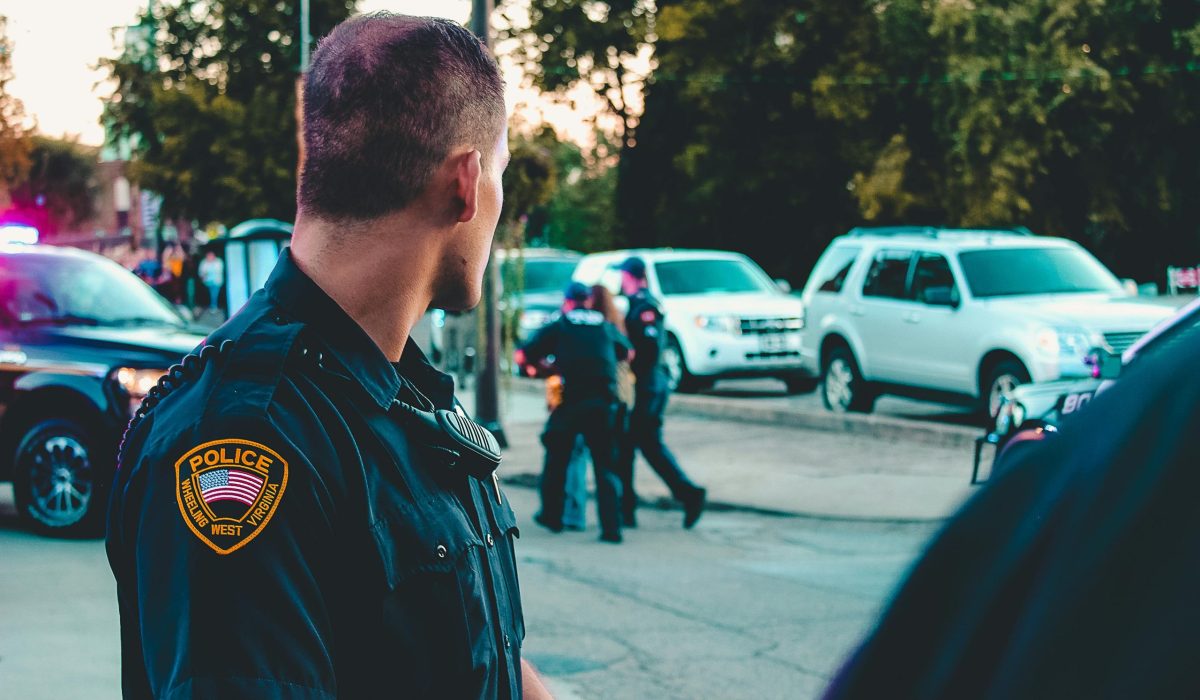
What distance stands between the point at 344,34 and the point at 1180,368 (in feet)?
4.40

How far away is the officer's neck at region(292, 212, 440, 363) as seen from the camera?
185 centimetres

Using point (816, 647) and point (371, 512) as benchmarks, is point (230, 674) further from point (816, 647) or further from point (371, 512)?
point (816, 647)

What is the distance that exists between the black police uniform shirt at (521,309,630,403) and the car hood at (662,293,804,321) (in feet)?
30.4

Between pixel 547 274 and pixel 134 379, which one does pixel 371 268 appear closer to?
pixel 134 379

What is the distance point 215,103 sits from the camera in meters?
41.7

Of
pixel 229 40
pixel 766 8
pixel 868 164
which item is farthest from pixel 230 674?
pixel 229 40

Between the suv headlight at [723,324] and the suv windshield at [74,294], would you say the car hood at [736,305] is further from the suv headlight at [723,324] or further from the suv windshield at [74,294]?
the suv windshield at [74,294]

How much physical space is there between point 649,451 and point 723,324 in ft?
28.0

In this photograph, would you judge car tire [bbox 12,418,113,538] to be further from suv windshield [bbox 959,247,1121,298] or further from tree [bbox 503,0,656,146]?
tree [bbox 503,0,656,146]

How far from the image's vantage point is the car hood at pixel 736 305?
61.6 ft

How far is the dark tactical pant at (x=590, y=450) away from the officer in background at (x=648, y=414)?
1.67 ft

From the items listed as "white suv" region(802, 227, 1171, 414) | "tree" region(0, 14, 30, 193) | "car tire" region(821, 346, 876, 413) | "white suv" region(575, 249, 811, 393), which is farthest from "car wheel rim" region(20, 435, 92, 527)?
"tree" region(0, 14, 30, 193)

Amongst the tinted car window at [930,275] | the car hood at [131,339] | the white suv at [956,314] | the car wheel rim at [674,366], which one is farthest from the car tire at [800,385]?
the car hood at [131,339]

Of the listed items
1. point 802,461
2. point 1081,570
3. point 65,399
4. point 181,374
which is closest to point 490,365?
point 802,461
